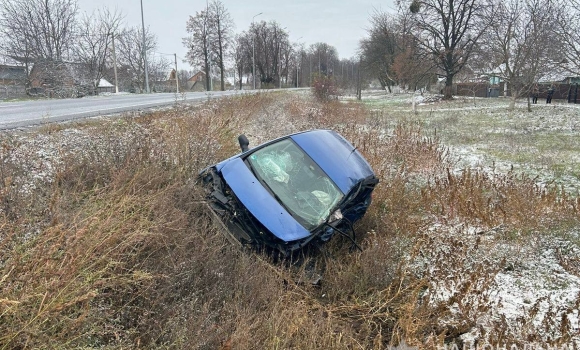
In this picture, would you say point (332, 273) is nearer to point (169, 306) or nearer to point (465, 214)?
point (169, 306)

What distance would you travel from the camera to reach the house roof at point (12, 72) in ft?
84.7

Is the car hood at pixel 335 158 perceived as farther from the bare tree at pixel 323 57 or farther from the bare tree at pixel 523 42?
the bare tree at pixel 323 57

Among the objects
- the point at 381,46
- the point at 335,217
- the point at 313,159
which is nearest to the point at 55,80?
the point at 313,159

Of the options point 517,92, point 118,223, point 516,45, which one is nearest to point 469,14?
point 516,45

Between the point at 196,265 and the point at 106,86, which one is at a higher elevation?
the point at 106,86

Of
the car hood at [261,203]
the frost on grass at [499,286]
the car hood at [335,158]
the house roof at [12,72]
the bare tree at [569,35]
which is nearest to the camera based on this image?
the frost on grass at [499,286]

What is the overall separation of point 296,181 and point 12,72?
34.0 meters

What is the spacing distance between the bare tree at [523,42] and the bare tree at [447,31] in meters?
7.40

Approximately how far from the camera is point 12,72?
1087 inches

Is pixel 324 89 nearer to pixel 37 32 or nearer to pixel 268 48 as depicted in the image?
pixel 37 32

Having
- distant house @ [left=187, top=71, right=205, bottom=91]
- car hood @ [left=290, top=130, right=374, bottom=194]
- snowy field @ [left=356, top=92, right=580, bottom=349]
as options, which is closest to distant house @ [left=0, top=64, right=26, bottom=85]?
car hood @ [left=290, top=130, right=374, bottom=194]

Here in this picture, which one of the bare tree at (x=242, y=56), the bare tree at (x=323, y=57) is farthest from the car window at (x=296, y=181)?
the bare tree at (x=323, y=57)

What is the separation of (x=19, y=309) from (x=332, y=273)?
2.65 metres

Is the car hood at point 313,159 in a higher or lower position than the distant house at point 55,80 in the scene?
lower
